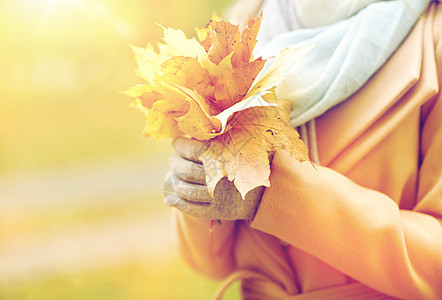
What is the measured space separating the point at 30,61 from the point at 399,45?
14.1 feet

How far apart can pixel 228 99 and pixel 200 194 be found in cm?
18

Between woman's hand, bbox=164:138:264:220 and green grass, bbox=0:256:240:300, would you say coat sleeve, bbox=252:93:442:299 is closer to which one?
woman's hand, bbox=164:138:264:220

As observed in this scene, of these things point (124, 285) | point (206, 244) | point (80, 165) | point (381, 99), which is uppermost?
point (381, 99)

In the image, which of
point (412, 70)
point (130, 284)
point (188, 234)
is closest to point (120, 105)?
point (130, 284)

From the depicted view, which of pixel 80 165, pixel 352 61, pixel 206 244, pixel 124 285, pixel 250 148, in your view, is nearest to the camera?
pixel 250 148

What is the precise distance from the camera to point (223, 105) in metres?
0.65

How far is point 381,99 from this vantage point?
0.75 m

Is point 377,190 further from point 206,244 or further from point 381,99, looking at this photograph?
point 206,244

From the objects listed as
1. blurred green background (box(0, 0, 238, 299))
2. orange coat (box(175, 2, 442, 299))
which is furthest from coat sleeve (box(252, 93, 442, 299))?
blurred green background (box(0, 0, 238, 299))

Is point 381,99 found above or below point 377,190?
above

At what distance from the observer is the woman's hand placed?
0.69 m

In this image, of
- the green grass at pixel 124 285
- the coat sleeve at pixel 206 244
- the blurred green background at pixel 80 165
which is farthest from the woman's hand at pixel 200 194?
the green grass at pixel 124 285

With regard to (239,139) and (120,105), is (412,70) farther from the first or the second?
(120,105)

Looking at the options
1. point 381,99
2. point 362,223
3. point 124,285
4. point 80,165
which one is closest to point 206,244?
point 362,223
